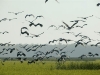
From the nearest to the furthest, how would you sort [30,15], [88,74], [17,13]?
[30,15], [17,13], [88,74]

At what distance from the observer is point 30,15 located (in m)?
11.0

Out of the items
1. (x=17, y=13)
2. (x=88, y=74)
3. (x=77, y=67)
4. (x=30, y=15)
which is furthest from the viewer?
(x=77, y=67)

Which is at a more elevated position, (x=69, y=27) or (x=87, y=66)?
(x=69, y=27)

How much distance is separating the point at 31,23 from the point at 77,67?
2238 centimetres

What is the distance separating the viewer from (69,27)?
11656 millimetres

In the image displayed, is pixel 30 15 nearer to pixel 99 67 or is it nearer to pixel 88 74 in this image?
pixel 88 74

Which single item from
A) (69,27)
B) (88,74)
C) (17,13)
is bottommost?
(88,74)

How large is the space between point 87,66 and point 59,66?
399cm

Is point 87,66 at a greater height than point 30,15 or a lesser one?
lesser

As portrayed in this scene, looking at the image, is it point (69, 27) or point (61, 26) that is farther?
point (61, 26)

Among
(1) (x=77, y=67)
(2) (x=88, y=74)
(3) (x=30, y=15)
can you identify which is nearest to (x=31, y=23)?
(3) (x=30, y=15)

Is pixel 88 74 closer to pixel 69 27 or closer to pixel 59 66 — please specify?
pixel 59 66

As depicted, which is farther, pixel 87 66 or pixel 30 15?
pixel 87 66

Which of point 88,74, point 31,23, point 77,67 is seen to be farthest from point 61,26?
point 77,67
